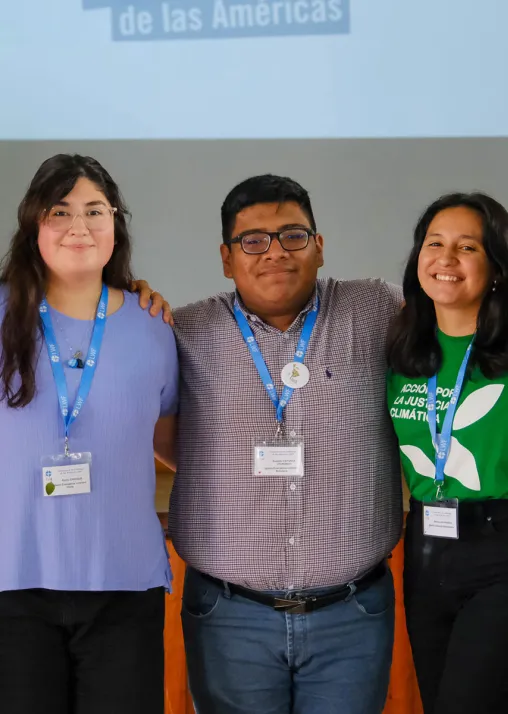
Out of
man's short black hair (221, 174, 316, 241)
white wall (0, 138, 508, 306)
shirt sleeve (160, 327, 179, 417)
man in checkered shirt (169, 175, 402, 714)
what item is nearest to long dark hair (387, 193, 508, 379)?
man in checkered shirt (169, 175, 402, 714)

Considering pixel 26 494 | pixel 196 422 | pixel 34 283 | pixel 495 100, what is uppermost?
pixel 495 100

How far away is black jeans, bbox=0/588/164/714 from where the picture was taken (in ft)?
5.16

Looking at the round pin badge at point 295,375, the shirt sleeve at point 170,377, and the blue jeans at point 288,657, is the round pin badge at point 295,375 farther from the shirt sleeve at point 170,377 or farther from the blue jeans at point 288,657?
the blue jeans at point 288,657

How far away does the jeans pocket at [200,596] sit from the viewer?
6.35ft

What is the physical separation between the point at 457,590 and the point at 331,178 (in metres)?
2.34

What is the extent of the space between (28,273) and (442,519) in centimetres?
110

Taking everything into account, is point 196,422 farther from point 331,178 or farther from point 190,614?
point 331,178

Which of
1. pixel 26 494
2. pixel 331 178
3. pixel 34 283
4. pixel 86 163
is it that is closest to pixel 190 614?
pixel 26 494

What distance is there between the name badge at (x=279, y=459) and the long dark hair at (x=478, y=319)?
1.08ft

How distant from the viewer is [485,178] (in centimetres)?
357

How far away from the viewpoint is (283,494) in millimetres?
1891

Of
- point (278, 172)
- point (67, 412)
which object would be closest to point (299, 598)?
point (67, 412)

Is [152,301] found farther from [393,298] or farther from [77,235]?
[393,298]

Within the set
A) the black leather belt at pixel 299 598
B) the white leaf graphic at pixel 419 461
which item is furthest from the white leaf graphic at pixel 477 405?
the black leather belt at pixel 299 598
